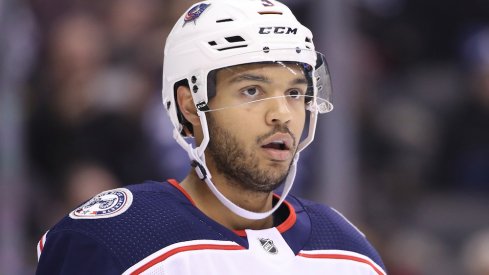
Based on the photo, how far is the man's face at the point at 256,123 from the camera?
3.00 m

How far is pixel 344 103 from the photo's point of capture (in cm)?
547

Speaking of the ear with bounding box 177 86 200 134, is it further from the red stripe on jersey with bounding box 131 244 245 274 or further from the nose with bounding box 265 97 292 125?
the red stripe on jersey with bounding box 131 244 245 274

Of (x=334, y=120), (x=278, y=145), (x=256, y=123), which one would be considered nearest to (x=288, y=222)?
(x=278, y=145)

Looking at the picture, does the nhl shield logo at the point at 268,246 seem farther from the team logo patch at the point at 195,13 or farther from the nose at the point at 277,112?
the team logo patch at the point at 195,13

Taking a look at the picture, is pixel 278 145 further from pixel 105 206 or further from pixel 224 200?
pixel 105 206

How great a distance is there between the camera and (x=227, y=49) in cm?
303

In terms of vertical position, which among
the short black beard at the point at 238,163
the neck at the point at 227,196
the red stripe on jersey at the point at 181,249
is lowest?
the red stripe on jersey at the point at 181,249

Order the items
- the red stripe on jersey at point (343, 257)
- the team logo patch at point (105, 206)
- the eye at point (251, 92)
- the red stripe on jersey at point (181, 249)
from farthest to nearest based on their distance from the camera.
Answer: the red stripe on jersey at point (343, 257), the eye at point (251, 92), the team logo patch at point (105, 206), the red stripe on jersey at point (181, 249)

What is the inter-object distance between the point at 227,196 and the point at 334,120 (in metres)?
2.35

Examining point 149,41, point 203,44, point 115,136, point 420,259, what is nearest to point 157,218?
point 203,44

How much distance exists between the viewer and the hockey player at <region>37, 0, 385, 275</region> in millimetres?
2871

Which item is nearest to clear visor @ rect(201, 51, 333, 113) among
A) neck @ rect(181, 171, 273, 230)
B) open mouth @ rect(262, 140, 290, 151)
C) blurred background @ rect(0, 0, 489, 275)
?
open mouth @ rect(262, 140, 290, 151)

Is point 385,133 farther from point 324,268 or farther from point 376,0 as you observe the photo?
point 324,268

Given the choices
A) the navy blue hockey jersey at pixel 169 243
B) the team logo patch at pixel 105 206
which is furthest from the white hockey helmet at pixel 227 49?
the team logo patch at pixel 105 206
